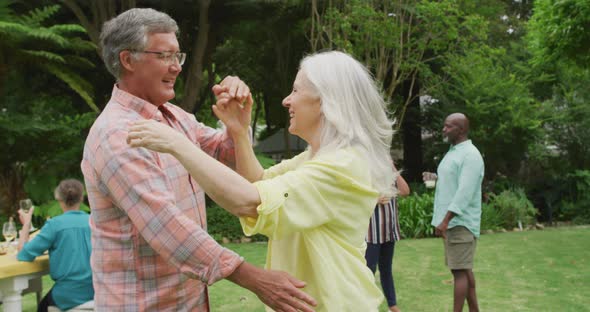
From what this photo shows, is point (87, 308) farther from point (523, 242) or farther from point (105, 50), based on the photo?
point (523, 242)

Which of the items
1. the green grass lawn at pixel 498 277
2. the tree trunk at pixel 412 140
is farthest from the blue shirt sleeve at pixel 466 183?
the tree trunk at pixel 412 140

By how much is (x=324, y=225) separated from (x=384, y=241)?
413cm

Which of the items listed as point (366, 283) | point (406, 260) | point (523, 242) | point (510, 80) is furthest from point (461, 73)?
point (366, 283)

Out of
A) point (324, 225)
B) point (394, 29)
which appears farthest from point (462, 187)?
point (394, 29)

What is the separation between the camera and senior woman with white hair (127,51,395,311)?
1.79 meters

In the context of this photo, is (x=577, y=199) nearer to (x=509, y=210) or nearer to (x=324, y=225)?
(x=509, y=210)

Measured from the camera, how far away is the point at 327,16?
40.8 feet

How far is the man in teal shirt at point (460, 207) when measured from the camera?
543 cm

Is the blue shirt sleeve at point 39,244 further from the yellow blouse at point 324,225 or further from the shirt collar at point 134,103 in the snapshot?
the yellow blouse at point 324,225

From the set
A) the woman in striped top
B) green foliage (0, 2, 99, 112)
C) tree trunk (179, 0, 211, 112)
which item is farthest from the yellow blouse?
tree trunk (179, 0, 211, 112)

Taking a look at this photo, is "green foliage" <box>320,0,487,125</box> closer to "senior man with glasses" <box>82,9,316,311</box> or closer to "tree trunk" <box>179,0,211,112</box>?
"tree trunk" <box>179,0,211,112</box>

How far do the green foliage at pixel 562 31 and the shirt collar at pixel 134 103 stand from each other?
8086 millimetres

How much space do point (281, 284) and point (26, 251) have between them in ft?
10.7

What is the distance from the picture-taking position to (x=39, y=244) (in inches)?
176
